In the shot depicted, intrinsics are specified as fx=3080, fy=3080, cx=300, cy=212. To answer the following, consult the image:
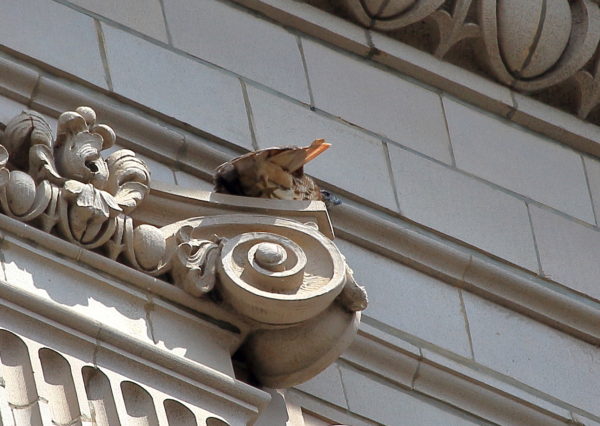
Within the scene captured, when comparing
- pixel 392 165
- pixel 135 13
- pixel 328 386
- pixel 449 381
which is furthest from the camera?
pixel 392 165

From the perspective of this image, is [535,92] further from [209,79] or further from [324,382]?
[324,382]

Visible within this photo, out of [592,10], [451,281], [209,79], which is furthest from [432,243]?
[592,10]

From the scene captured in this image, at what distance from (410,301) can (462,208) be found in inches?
22.4

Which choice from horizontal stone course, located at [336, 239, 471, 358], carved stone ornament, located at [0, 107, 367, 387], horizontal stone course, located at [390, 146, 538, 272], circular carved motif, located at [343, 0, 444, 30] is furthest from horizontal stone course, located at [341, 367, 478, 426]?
circular carved motif, located at [343, 0, 444, 30]

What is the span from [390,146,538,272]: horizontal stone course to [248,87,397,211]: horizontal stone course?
0.22ft

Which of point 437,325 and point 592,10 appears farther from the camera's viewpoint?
→ point 592,10

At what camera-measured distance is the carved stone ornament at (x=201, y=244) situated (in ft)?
24.0

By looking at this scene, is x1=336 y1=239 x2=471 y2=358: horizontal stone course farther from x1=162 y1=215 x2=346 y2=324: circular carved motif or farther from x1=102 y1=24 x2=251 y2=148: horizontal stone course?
x1=162 y1=215 x2=346 y2=324: circular carved motif

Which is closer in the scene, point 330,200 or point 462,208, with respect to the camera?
point 330,200

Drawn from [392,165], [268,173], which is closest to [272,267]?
[268,173]

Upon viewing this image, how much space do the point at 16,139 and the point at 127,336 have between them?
2.12ft

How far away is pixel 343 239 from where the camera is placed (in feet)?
28.2

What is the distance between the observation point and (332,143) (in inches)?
351

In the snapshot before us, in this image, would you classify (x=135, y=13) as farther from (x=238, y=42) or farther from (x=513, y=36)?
(x=513, y=36)
